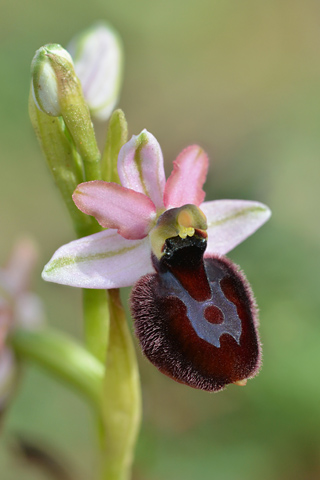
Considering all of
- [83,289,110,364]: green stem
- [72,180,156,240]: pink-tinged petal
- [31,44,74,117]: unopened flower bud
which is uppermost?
[31,44,74,117]: unopened flower bud

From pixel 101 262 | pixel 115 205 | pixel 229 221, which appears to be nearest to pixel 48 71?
pixel 115 205

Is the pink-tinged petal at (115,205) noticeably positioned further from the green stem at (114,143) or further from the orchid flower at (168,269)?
the green stem at (114,143)

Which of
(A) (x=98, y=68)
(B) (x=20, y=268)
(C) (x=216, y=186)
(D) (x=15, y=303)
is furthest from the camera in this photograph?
(C) (x=216, y=186)

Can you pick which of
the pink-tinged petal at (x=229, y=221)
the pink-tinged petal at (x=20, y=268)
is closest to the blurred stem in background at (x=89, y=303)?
the pink-tinged petal at (x=229, y=221)

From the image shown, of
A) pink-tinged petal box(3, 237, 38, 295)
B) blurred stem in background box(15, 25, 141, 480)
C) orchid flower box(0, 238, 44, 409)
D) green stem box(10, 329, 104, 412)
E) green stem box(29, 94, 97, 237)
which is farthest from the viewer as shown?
pink-tinged petal box(3, 237, 38, 295)

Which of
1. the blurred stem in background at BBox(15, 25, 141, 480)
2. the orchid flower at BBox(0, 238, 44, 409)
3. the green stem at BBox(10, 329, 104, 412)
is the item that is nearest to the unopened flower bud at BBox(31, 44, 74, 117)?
the blurred stem in background at BBox(15, 25, 141, 480)

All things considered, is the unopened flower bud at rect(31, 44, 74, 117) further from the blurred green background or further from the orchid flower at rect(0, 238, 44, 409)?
the blurred green background

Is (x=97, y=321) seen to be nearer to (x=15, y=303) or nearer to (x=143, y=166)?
(x=143, y=166)
